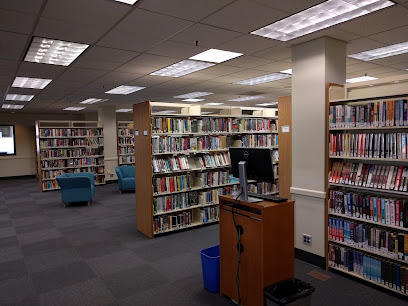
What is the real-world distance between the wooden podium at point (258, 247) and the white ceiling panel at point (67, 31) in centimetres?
251

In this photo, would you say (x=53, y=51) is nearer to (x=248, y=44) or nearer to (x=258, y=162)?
(x=248, y=44)

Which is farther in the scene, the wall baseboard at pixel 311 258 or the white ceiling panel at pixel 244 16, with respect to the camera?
the wall baseboard at pixel 311 258

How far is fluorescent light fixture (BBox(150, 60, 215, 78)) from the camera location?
529 centimetres

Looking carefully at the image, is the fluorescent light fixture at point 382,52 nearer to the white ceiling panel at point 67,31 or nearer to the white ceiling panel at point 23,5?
the white ceiling panel at point 67,31

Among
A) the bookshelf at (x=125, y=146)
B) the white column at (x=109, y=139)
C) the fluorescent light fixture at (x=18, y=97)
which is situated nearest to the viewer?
the fluorescent light fixture at (x=18, y=97)

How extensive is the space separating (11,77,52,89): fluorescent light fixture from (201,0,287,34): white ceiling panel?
15.1 feet

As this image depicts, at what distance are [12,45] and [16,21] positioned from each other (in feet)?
3.09

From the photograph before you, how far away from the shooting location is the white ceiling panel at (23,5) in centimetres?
267

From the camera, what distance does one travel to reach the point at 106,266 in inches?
156

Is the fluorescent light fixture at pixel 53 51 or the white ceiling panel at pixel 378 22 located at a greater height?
the fluorescent light fixture at pixel 53 51

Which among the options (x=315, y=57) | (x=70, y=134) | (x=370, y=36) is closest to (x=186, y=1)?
(x=315, y=57)

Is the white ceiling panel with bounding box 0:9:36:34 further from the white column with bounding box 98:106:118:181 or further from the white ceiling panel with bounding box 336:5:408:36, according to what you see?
the white column with bounding box 98:106:118:181

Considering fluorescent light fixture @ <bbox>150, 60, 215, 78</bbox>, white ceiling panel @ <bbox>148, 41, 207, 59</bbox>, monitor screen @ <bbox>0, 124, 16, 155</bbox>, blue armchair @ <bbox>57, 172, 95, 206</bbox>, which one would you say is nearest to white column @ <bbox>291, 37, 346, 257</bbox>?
white ceiling panel @ <bbox>148, 41, 207, 59</bbox>

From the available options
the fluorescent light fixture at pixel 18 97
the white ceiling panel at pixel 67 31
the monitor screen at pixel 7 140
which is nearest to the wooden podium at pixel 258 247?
the white ceiling panel at pixel 67 31
